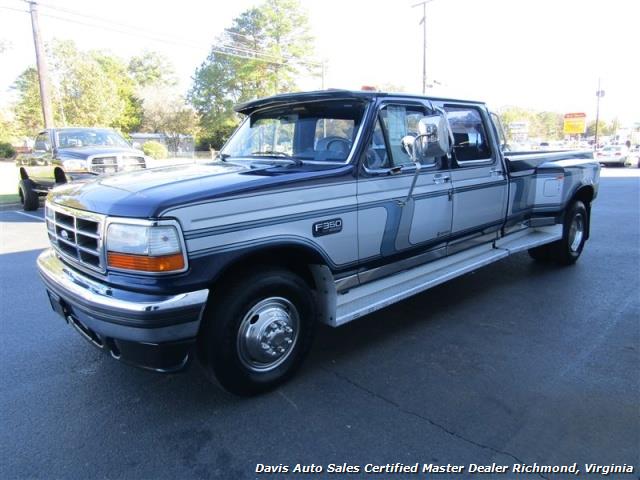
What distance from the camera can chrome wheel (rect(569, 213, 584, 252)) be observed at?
6117 mm

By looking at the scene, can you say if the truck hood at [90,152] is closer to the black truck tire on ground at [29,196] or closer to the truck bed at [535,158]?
the black truck tire on ground at [29,196]

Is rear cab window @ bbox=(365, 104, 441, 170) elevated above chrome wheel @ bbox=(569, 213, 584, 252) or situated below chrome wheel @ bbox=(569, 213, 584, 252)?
above

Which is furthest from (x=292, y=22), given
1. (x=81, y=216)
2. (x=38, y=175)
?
(x=81, y=216)

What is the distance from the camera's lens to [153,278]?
2.57 m

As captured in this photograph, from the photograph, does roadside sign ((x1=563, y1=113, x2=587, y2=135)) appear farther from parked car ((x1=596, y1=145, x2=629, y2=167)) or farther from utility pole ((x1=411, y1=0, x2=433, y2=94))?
utility pole ((x1=411, y1=0, x2=433, y2=94))

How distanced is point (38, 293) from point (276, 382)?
348 centimetres

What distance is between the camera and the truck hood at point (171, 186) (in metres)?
2.61

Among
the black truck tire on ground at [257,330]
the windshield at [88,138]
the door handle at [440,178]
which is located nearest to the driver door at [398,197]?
the door handle at [440,178]

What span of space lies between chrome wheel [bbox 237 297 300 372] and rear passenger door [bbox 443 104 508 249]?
6.65 feet

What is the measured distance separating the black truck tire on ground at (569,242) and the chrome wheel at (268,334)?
4259 mm

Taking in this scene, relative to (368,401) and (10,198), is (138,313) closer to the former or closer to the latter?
(368,401)

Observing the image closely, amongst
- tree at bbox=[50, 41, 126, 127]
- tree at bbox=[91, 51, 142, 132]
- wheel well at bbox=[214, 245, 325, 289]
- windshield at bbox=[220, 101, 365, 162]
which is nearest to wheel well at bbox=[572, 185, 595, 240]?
windshield at bbox=[220, 101, 365, 162]

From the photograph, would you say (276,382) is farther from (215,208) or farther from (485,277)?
(485,277)

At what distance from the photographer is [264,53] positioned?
42594mm
